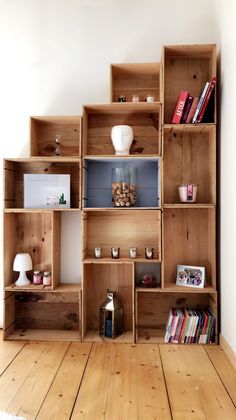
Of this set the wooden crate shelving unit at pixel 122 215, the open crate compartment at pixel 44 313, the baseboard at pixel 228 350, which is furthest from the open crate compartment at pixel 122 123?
the baseboard at pixel 228 350

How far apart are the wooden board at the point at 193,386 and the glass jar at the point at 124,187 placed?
1021 mm

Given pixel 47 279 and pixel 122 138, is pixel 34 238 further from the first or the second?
pixel 122 138

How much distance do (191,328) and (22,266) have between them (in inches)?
49.7

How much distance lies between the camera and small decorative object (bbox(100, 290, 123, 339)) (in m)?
2.38

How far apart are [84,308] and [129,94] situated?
1.62m

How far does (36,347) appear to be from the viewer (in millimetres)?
2273

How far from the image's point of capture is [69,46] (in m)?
2.59

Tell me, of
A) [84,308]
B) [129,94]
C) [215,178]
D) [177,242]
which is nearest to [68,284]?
[84,308]

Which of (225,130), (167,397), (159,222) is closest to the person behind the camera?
(167,397)

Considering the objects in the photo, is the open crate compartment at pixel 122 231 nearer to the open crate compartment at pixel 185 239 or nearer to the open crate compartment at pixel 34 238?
→ the open crate compartment at pixel 185 239

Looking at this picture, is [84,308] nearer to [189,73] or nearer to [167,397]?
[167,397]

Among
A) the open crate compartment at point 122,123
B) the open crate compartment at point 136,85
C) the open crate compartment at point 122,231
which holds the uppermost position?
the open crate compartment at point 136,85

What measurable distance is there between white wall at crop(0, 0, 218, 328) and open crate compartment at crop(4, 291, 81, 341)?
20 cm

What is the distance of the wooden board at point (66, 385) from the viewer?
5.08 feet
